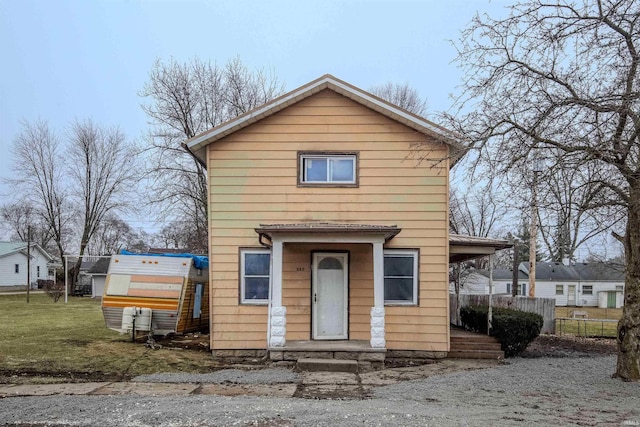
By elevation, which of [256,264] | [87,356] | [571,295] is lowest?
[571,295]

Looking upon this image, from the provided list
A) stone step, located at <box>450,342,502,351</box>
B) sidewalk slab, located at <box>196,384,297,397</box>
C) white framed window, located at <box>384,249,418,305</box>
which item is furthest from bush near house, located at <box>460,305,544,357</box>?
sidewalk slab, located at <box>196,384,297,397</box>

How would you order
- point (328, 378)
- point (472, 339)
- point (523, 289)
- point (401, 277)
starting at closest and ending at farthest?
point (328, 378), point (401, 277), point (472, 339), point (523, 289)

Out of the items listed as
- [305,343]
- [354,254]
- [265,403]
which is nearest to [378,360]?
[305,343]

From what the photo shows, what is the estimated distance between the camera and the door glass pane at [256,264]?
11.1m

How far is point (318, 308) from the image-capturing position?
11.2 meters

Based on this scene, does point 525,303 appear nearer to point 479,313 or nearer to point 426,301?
point 479,313

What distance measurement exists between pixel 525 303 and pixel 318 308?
997 cm

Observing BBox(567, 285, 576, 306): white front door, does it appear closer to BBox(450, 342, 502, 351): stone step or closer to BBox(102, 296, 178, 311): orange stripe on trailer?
BBox(450, 342, 502, 351): stone step

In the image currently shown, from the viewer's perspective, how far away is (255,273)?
11.1m

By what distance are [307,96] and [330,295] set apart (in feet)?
14.7

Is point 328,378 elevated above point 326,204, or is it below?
below

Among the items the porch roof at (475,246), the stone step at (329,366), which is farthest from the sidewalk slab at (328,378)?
the porch roof at (475,246)

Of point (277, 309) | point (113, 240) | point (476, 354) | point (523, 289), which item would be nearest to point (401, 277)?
point (476, 354)

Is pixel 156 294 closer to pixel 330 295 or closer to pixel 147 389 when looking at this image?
pixel 330 295
